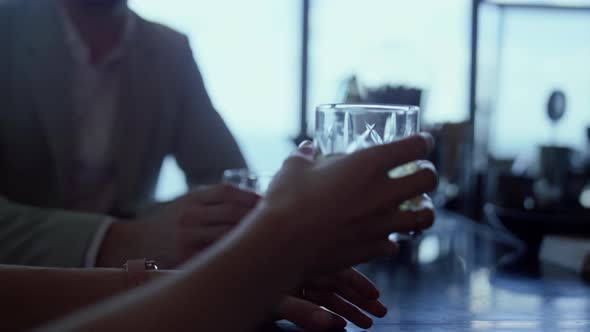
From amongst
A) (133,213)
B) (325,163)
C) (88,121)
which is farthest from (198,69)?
(325,163)

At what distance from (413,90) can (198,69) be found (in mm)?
760

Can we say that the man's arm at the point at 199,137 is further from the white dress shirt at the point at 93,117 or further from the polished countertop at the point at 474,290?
the polished countertop at the point at 474,290

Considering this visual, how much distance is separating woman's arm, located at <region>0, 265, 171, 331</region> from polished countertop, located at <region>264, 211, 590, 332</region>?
204 millimetres

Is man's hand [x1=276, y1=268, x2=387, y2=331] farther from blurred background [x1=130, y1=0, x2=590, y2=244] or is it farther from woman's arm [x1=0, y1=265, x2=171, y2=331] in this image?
blurred background [x1=130, y1=0, x2=590, y2=244]

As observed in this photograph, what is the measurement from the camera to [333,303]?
0.73m

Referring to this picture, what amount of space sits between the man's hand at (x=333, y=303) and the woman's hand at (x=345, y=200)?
0.20 m

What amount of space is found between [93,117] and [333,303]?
1.19m

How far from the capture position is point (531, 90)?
3.41 metres

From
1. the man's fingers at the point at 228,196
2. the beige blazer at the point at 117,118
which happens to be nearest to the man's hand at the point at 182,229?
the man's fingers at the point at 228,196

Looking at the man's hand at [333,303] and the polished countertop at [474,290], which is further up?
the man's hand at [333,303]

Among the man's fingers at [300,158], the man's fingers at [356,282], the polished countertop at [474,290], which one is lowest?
the polished countertop at [474,290]

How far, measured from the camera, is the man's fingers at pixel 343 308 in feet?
2.39

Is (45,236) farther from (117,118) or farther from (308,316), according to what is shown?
(117,118)

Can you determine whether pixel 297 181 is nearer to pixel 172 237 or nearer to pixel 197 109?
pixel 172 237
